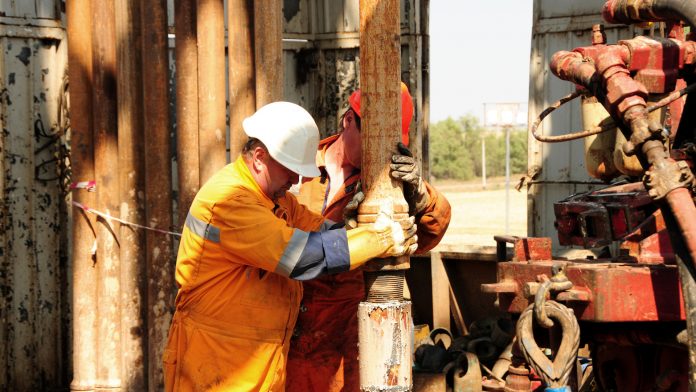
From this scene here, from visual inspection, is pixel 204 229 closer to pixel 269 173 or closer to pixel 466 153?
pixel 269 173

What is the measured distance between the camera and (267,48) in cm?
659

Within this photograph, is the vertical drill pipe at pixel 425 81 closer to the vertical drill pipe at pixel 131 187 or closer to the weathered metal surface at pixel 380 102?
the vertical drill pipe at pixel 131 187

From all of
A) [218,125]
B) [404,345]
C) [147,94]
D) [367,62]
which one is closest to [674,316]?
[404,345]

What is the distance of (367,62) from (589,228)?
201cm

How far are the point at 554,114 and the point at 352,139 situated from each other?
4.89 meters

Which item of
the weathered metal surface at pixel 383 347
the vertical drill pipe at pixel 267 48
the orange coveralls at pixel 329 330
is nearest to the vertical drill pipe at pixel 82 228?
the vertical drill pipe at pixel 267 48

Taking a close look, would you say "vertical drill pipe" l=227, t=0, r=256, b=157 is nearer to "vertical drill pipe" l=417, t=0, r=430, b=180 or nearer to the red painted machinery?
the red painted machinery

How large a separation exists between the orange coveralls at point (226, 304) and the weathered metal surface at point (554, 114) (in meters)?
5.25

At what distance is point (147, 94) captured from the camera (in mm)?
7035

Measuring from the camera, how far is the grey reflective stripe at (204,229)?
4.60m

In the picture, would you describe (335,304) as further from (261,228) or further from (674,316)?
(674,316)

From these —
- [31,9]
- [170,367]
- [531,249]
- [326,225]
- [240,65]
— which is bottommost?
[170,367]

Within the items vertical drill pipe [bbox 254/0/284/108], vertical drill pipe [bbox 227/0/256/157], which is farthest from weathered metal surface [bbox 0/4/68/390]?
vertical drill pipe [bbox 254/0/284/108]

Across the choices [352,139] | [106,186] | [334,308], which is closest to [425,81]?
[106,186]
